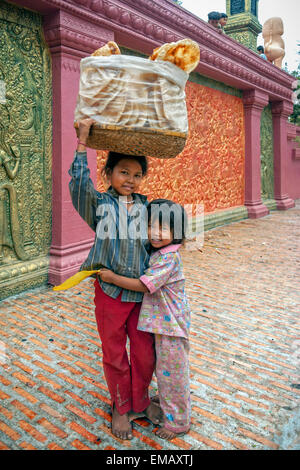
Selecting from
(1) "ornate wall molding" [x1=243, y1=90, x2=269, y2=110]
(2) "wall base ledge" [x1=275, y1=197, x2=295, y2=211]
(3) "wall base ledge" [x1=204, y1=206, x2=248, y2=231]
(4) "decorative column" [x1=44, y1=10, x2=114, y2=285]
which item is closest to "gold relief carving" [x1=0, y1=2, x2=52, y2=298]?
(4) "decorative column" [x1=44, y1=10, x2=114, y2=285]

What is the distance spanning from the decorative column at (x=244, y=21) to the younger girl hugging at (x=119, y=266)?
42.1ft

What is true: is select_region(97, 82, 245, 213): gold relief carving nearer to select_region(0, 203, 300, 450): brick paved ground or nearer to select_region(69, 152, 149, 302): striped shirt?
select_region(0, 203, 300, 450): brick paved ground

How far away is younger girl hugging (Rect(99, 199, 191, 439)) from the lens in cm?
166

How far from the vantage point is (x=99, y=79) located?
1.56 meters

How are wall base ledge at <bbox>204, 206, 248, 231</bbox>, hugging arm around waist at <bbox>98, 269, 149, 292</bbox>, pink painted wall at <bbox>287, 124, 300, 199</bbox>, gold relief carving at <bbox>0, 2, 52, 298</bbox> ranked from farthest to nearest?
1. pink painted wall at <bbox>287, 124, 300, 199</bbox>
2. wall base ledge at <bbox>204, 206, 248, 231</bbox>
3. gold relief carving at <bbox>0, 2, 52, 298</bbox>
4. hugging arm around waist at <bbox>98, 269, 149, 292</bbox>

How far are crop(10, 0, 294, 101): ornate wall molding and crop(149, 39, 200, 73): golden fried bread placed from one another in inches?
98.5

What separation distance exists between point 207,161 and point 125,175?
18.5ft

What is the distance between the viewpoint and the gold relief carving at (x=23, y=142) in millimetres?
3445

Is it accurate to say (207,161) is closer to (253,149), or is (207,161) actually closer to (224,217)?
(224,217)

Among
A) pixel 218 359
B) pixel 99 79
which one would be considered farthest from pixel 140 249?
pixel 218 359

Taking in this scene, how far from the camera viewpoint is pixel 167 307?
1691 millimetres

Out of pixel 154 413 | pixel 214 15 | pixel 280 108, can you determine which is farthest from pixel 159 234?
pixel 280 108

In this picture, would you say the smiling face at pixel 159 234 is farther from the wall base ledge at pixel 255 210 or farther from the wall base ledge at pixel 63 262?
the wall base ledge at pixel 255 210
